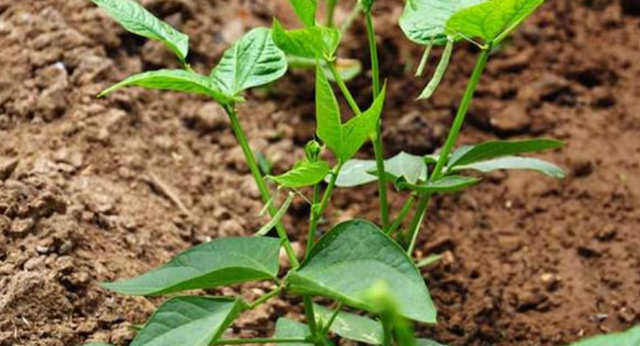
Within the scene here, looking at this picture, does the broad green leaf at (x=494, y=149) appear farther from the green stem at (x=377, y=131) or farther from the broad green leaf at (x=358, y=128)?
the broad green leaf at (x=358, y=128)

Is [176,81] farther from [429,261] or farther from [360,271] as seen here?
[429,261]

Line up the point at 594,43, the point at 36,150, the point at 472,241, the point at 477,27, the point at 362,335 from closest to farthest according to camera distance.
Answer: the point at 477,27 < the point at 362,335 < the point at 36,150 < the point at 472,241 < the point at 594,43

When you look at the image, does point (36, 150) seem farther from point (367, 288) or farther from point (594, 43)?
point (594, 43)

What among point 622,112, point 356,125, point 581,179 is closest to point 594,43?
point 622,112

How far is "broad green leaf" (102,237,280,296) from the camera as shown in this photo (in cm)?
128

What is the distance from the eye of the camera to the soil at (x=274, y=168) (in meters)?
1.71

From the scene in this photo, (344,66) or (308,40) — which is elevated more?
(308,40)

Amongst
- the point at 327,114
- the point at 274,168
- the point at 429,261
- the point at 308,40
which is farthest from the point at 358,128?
the point at 274,168

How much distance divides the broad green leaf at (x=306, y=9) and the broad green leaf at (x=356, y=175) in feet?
0.86

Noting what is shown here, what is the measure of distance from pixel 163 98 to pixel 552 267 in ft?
2.77

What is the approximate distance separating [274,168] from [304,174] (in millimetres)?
891

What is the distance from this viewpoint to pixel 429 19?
140 centimetres

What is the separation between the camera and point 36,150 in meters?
1.92

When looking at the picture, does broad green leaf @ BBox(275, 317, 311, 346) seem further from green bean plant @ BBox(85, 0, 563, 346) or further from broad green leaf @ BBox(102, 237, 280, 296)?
broad green leaf @ BBox(102, 237, 280, 296)
